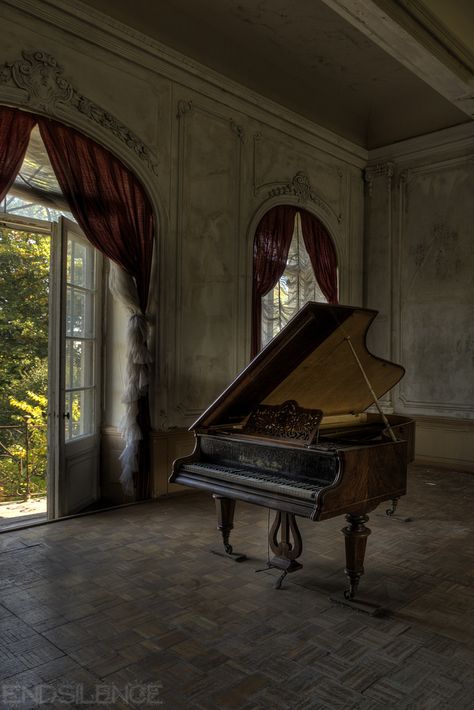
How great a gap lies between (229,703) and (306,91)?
6472 mm

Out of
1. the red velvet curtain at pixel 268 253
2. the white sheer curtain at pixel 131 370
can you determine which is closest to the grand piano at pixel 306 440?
the white sheer curtain at pixel 131 370

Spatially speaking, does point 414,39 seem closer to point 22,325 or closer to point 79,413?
point 79,413

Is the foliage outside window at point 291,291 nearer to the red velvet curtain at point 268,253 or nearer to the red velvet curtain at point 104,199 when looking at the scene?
the red velvet curtain at point 268,253

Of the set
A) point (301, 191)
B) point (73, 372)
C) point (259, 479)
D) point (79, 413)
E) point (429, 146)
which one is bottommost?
point (259, 479)

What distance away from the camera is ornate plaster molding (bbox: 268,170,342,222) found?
21.5 ft

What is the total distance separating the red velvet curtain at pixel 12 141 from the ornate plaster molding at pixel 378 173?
16.0ft

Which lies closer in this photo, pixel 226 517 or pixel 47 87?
pixel 226 517

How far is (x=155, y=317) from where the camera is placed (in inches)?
205

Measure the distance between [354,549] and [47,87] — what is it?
3.93 m

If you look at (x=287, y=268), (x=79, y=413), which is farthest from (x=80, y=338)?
(x=287, y=268)

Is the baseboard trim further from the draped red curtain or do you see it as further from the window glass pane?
the window glass pane

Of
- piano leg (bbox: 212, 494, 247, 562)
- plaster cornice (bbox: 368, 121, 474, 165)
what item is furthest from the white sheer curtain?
plaster cornice (bbox: 368, 121, 474, 165)

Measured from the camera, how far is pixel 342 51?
20.4 ft

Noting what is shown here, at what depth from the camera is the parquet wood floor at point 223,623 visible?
2.13 m
